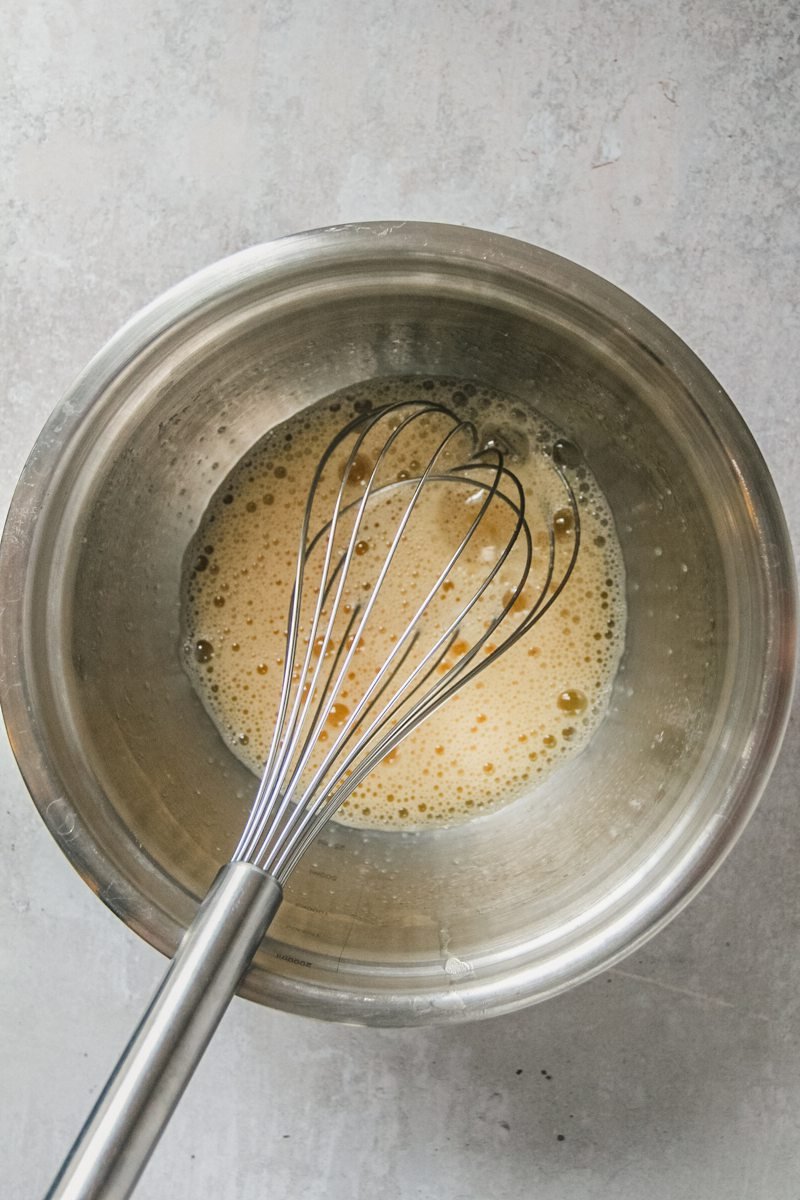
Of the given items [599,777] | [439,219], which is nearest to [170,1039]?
[599,777]

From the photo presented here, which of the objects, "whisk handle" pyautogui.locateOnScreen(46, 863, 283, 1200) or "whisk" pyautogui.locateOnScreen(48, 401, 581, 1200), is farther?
"whisk" pyautogui.locateOnScreen(48, 401, 581, 1200)

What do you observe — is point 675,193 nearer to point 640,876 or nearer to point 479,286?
point 479,286

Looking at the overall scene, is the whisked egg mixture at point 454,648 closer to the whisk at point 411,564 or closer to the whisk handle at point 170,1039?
the whisk at point 411,564

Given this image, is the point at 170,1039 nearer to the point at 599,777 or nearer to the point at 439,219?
the point at 599,777

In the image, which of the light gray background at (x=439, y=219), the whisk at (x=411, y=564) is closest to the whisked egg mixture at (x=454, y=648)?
the whisk at (x=411, y=564)

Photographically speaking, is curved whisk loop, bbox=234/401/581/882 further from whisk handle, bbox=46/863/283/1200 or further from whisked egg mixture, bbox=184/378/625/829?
whisk handle, bbox=46/863/283/1200

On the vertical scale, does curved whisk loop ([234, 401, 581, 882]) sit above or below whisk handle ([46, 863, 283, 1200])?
above

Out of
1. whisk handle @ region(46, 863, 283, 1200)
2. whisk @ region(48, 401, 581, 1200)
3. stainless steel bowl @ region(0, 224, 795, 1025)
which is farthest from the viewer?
whisk @ region(48, 401, 581, 1200)

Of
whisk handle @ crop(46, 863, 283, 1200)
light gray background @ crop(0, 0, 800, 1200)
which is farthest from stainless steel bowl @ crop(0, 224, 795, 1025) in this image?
light gray background @ crop(0, 0, 800, 1200)
